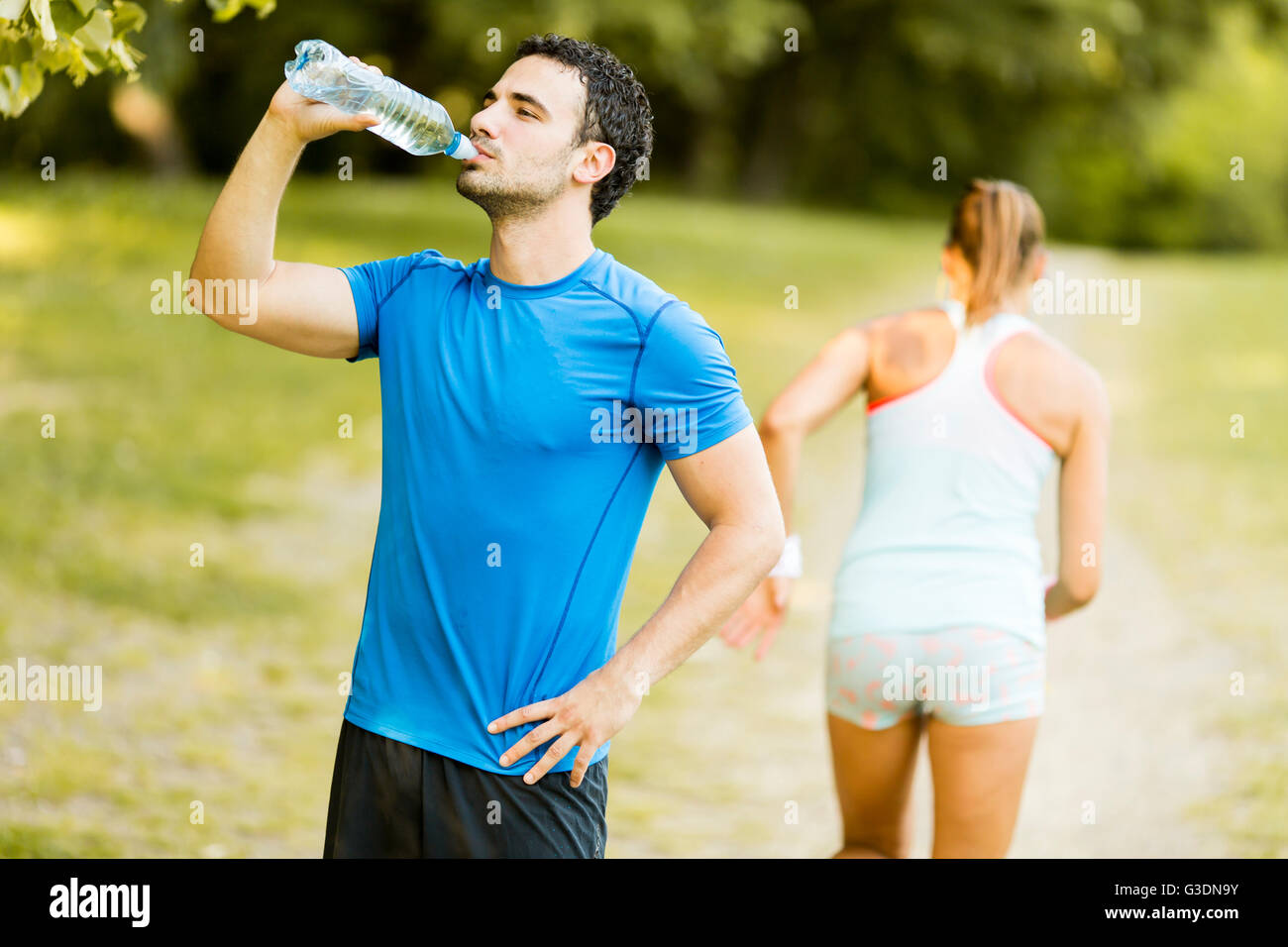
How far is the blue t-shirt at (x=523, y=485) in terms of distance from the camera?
2.64 metres

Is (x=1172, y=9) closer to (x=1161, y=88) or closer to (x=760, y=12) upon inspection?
(x=1161, y=88)

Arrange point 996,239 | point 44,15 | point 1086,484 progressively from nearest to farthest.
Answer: point 44,15, point 1086,484, point 996,239

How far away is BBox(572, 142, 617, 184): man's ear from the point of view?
280cm

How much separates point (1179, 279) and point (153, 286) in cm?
1810

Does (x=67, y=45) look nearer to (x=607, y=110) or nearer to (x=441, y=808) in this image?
(x=607, y=110)

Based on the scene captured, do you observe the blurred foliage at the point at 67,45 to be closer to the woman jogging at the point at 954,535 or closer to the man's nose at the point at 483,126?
the man's nose at the point at 483,126

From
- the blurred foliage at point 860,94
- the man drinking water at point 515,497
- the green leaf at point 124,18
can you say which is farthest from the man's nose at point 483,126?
the blurred foliage at point 860,94

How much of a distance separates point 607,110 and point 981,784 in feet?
6.58

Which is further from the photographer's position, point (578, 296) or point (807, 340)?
point (807, 340)

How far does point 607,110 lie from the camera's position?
285cm

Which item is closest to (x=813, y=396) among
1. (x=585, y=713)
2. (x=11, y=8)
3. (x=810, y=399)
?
(x=810, y=399)

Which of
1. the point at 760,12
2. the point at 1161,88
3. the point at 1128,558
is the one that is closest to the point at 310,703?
the point at 1128,558

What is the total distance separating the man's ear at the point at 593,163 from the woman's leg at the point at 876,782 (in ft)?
5.70

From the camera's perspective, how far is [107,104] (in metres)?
22.2
